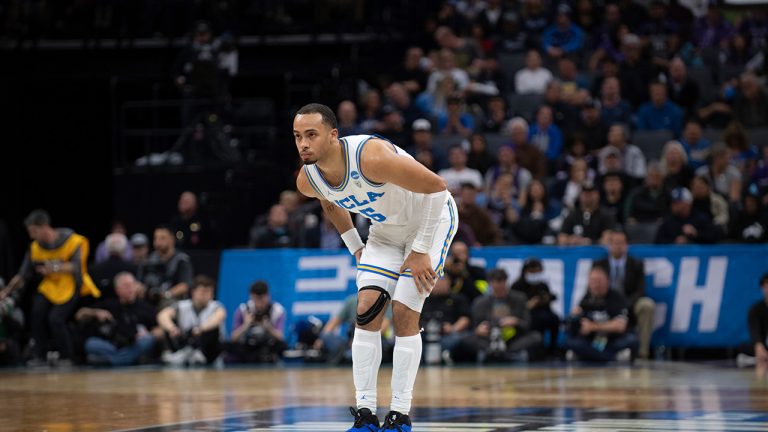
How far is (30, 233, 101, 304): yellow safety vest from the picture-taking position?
18.1 m

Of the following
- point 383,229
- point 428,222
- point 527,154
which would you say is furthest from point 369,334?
point 527,154

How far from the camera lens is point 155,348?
704 inches

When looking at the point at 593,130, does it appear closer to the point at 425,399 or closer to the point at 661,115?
the point at 661,115

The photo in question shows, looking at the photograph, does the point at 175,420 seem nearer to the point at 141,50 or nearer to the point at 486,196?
the point at 486,196

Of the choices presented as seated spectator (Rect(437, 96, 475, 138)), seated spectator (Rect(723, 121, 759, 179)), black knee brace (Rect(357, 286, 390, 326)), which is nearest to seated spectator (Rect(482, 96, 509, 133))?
seated spectator (Rect(437, 96, 475, 138))

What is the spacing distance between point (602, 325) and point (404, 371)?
8.59 metres

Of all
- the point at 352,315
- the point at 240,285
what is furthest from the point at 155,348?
the point at 352,315

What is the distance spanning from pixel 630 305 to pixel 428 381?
393 cm

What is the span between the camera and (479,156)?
19047 mm

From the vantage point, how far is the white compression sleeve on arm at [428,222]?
8039 mm

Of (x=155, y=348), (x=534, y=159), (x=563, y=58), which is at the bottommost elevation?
(x=155, y=348)

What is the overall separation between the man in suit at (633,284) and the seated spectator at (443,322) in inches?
72.2

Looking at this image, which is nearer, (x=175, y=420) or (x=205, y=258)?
(x=175, y=420)

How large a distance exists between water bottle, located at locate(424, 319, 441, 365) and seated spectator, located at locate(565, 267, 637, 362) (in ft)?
5.52
